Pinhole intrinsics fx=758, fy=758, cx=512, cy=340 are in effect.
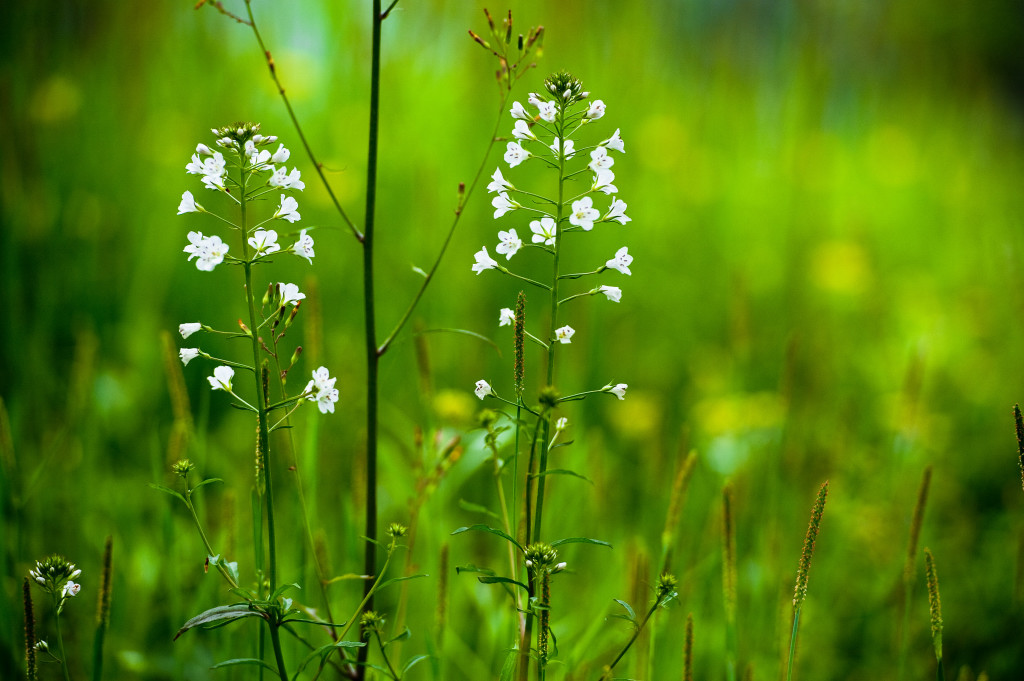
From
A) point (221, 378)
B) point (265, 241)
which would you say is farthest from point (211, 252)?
point (221, 378)

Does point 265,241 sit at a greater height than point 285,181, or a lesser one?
lesser

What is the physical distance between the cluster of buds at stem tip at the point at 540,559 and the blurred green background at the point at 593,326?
1.10ft

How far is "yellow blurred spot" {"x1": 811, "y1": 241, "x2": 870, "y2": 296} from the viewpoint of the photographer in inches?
159

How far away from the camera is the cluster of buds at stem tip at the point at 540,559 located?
3.78 feet

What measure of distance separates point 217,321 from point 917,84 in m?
6.72

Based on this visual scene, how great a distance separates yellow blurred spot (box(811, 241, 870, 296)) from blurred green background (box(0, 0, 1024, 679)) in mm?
17

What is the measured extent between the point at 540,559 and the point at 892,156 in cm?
586

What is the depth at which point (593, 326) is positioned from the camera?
7.88 ft

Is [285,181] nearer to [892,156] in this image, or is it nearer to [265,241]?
[265,241]

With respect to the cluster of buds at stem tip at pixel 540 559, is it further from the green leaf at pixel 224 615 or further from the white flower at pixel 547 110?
the white flower at pixel 547 110

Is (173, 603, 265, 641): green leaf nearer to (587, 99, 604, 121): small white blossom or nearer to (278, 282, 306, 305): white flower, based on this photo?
(278, 282, 306, 305): white flower

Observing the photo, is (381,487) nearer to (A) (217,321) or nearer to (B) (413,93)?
(A) (217,321)

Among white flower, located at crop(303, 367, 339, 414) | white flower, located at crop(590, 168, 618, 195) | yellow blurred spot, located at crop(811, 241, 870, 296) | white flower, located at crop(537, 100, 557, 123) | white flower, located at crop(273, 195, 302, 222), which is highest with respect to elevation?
yellow blurred spot, located at crop(811, 241, 870, 296)

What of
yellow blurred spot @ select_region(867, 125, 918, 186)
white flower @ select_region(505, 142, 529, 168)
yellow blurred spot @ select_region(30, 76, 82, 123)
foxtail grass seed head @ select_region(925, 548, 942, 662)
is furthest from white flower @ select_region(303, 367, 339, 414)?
yellow blurred spot @ select_region(867, 125, 918, 186)
